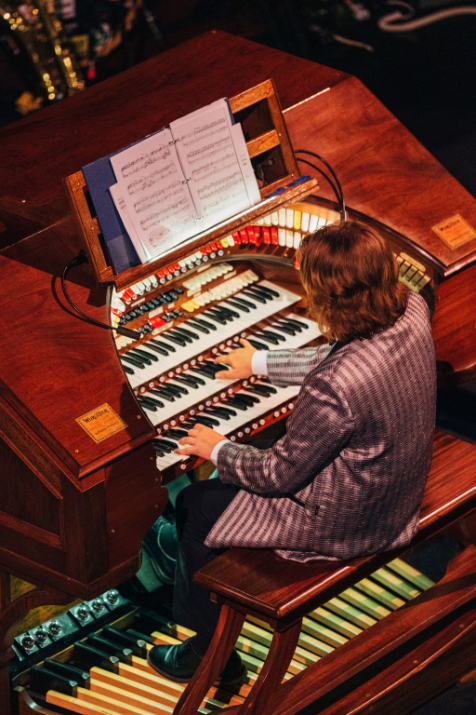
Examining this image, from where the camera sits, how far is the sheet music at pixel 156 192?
235 centimetres

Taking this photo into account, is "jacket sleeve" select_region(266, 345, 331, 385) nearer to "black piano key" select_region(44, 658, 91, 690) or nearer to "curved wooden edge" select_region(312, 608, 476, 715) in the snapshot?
"curved wooden edge" select_region(312, 608, 476, 715)

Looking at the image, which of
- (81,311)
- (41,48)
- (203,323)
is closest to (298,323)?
(203,323)

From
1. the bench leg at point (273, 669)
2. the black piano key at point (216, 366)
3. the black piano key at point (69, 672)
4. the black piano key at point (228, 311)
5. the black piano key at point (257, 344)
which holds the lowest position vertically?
the black piano key at point (69, 672)

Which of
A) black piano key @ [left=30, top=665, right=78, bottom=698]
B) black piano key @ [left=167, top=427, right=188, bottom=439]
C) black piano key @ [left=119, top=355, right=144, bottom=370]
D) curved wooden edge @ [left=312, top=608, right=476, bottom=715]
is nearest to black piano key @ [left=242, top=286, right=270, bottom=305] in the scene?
black piano key @ [left=119, top=355, right=144, bottom=370]

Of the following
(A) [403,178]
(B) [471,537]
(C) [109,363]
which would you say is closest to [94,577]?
(C) [109,363]

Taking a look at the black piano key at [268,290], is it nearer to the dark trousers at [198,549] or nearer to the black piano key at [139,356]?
the black piano key at [139,356]

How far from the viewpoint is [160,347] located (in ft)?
9.49

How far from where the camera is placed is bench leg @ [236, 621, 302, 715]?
2334mm

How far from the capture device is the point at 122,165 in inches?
91.7

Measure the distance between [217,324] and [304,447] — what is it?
104cm

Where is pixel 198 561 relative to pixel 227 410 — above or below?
below

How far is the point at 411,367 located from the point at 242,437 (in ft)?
3.13

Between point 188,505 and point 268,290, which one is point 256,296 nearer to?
point 268,290

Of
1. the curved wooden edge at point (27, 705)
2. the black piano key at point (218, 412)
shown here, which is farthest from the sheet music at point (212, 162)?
the curved wooden edge at point (27, 705)
